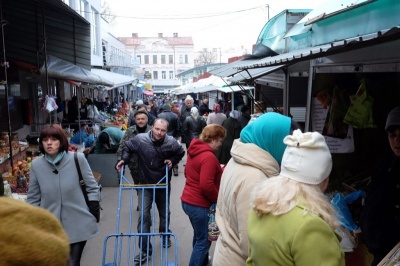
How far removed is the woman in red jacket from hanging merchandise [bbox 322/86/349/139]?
4.15 ft

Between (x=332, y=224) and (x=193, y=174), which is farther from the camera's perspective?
(x=193, y=174)

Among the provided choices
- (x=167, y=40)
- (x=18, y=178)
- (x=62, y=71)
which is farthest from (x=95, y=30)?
(x=167, y=40)

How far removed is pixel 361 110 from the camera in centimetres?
385

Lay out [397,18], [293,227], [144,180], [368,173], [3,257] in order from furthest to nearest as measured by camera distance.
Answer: [144,180]
[368,173]
[397,18]
[293,227]
[3,257]

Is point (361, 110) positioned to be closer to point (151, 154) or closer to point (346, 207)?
point (346, 207)

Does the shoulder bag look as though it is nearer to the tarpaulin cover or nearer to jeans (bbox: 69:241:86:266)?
jeans (bbox: 69:241:86:266)

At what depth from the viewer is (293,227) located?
1.65 metres

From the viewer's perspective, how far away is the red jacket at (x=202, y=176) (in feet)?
12.5

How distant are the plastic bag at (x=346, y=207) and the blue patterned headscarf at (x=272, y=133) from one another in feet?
4.99

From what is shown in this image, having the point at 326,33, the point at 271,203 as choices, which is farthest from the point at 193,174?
the point at 326,33

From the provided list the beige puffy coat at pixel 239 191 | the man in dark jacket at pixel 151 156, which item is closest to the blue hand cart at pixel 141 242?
the man in dark jacket at pixel 151 156

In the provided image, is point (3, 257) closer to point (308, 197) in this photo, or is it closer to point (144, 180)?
point (308, 197)

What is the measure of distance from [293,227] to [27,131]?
1043cm

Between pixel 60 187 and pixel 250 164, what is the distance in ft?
6.21
